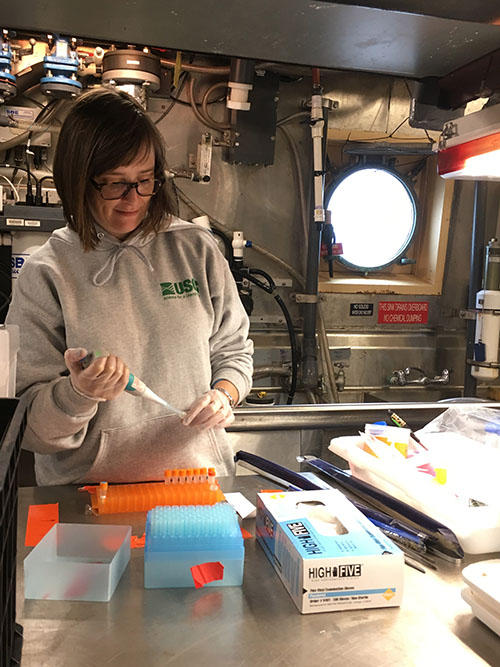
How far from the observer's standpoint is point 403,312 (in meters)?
3.38

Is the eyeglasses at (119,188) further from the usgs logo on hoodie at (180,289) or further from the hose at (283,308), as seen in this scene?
the hose at (283,308)

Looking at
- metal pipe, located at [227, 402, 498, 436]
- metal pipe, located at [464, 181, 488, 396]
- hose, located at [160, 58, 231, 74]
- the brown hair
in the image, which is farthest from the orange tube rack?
metal pipe, located at [464, 181, 488, 396]

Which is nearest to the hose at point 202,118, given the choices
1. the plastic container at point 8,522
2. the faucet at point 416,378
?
the faucet at point 416,378

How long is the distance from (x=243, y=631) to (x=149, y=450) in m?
0.60

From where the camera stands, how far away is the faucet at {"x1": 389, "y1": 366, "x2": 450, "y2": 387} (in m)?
3.30

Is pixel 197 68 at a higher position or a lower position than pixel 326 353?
higher

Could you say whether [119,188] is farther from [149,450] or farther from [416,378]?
[416,378]

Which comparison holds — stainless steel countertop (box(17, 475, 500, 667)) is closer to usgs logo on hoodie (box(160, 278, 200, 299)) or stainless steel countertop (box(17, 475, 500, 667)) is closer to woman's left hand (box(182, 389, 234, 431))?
woman's left hand (box(182, 389, 234, 431))

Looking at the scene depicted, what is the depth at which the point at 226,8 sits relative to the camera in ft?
2.56

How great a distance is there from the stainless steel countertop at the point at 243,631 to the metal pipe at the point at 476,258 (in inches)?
99.9

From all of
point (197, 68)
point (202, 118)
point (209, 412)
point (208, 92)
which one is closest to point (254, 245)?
point (202, 118)

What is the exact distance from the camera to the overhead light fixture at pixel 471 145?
0.97m

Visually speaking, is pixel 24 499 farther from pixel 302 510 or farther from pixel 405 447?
pixel 405 447

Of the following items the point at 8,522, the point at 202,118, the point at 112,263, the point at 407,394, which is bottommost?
the point at 407,394
